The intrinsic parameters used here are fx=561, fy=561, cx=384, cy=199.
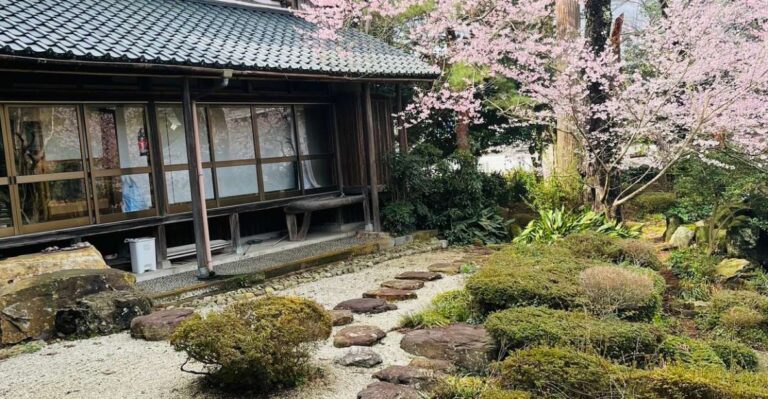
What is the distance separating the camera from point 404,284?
7277mm

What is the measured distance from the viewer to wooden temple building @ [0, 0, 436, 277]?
699 centimetres

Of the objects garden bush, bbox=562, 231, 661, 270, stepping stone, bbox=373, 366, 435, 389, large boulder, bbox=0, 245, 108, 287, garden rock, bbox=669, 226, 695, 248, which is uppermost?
large boulder, bbox=0, 245, 108, 287

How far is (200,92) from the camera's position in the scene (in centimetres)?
789

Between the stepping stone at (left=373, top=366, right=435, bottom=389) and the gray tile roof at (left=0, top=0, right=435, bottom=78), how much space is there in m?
4.75

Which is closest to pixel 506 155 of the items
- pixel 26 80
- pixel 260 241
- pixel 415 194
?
pixel 415 194

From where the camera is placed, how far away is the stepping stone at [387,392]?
3.45m

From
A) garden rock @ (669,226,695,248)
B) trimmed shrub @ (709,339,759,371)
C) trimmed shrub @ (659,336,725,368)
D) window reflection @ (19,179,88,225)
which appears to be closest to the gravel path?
trimmed shrub @ (659,336,725,368)

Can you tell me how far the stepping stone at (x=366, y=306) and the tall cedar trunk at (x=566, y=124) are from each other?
518 cm

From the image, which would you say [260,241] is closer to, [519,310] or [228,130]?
[228,130]

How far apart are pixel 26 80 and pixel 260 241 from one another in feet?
14.7

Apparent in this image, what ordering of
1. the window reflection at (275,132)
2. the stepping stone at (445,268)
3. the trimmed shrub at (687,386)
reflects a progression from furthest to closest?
1. the window reflection at (275,132)
2. the stepping stone at (445,268)
3. the trimmed shrub at (687,386)

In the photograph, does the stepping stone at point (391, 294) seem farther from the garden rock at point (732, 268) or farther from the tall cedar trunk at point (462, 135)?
the tall cedar trunk at point (462, 135)

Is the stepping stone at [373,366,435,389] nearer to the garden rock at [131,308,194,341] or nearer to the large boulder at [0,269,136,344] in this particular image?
the garden rock at [131,308,194,341]

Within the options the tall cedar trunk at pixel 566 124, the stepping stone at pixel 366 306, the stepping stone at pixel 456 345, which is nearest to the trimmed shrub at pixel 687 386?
the stepping stone at pixel 456 345
